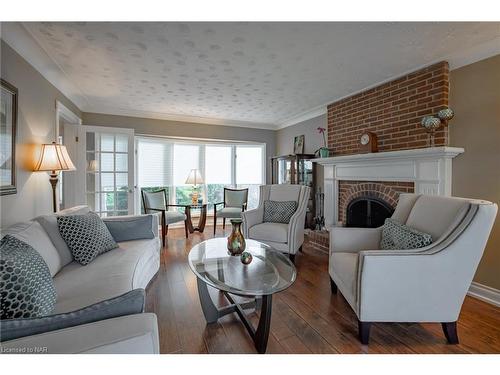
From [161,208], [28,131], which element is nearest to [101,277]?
[28,131]

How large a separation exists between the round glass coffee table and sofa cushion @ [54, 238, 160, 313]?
16.4 inches

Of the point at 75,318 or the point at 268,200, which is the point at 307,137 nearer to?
the point at 268,200

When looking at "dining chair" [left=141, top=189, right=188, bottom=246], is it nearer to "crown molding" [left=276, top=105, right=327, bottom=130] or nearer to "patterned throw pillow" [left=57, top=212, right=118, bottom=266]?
"patterned throw pillow" [left=57, top=212, right=118, bottom=266]

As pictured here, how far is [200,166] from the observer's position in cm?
536

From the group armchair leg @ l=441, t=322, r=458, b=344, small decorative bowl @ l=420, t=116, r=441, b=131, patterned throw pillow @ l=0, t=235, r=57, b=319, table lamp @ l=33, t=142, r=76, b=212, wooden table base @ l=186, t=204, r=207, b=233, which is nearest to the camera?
patterned throw pillow @ l=0, t=235, r=57, b=319

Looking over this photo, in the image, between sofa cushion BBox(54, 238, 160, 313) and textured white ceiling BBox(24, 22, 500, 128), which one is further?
textured white ceiling BBox(24, 22, 500, 128)

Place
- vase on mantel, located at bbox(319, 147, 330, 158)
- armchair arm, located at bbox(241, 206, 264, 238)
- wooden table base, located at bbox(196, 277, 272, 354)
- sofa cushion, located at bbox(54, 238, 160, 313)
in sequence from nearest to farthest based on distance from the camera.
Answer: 1. sofa cushion, located at bbox(54, 238, 160, 313)
2. wooden table base, located at bbox(196, 277, 272, 354)
3. armchair arm, located at bbox(241, 206, 264, 238)
4. vase on mantel, located at bbox(319, 147, 330, 158)

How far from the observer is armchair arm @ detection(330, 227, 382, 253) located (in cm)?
216

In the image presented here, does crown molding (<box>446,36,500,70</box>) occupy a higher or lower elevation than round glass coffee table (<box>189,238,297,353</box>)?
higher

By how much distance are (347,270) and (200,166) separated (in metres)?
4.16

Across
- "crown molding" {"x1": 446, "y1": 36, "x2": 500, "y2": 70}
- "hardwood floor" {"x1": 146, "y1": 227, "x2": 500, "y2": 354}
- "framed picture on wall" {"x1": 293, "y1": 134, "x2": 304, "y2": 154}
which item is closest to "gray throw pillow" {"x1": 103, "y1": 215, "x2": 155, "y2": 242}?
"hardwood floor" {"x1": 146, "y1": 227, "x2": 500, "y2": 354}

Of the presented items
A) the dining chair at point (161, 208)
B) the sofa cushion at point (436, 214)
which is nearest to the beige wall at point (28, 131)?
the dining chair at point (161, 208)

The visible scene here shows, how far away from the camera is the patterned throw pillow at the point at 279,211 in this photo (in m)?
3.35

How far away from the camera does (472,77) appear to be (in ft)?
7.46
